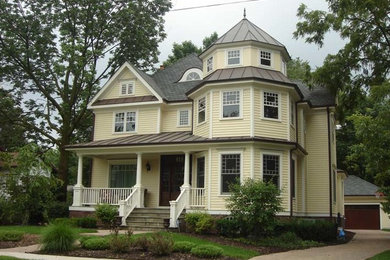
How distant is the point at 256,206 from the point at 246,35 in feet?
30.5

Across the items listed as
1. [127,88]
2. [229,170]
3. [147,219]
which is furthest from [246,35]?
[147,219]

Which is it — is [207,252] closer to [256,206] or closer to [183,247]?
[183,247]

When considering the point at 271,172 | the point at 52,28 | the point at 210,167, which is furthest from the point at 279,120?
the point at 52,28

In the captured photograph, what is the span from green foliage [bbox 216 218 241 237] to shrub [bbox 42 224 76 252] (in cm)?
645

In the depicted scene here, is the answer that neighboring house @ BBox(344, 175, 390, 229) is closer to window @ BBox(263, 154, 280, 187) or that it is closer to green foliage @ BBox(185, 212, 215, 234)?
window @ BBox(263, 154, 280, 187)

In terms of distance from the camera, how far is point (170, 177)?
22812mm

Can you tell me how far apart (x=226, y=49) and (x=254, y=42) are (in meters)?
1.41

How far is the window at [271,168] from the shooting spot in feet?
64.0

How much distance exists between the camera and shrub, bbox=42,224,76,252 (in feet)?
43.4

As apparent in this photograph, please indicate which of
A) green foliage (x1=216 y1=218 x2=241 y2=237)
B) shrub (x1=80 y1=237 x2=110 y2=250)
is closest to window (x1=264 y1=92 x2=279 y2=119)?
green foliage (x1=216 y1=218 x2=241 y2=237)

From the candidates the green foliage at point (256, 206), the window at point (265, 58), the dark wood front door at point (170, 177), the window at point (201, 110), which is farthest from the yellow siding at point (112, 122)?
the green foliage at point (256, 206)

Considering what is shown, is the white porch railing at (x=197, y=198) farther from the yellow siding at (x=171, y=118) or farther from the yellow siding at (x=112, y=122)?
the yellow siding at (x=112, y=122)

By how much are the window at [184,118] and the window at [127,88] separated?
3.18 meters

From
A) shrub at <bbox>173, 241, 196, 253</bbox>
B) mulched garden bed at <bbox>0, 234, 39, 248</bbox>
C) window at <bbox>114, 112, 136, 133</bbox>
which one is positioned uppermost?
window at <bbox>114, 112, 136, 133</bbox>
